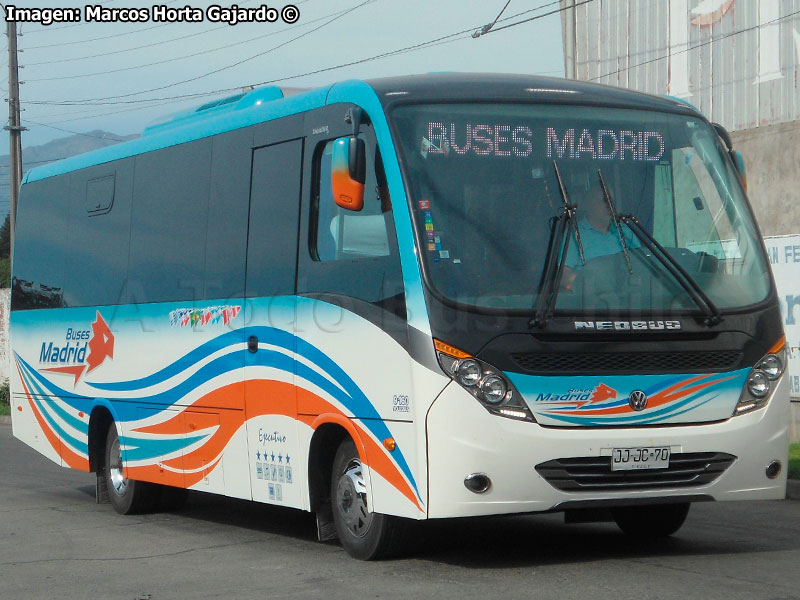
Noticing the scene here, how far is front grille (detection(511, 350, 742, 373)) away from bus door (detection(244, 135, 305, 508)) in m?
2.11

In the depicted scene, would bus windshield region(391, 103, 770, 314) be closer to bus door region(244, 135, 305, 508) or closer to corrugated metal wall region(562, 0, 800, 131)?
bus door region(244, 135, 305, 508)

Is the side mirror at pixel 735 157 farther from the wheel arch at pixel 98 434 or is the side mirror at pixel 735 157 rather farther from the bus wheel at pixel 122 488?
the wheel arch at pixel 98 434

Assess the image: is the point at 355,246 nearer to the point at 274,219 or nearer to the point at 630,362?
the point at 274,219

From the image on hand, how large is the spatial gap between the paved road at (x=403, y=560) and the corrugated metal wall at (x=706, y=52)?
827cm

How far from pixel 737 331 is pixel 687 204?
3.10ft

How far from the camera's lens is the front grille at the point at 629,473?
836 cm

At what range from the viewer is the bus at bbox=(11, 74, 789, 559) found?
833 centimetres

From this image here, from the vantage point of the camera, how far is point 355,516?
9242 millimetres

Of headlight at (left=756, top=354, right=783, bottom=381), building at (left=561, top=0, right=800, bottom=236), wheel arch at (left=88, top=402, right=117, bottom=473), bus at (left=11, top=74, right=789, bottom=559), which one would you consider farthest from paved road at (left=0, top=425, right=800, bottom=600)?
building at (left=561, top=0, right=800, bottom=236)

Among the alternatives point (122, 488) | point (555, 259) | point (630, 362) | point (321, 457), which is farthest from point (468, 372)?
point (122, 488)

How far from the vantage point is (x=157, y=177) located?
12602mm

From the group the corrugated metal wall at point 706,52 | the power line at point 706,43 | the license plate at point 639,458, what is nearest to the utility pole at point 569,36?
the corrugated metal wall at point 706,52

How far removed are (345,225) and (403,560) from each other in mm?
2222

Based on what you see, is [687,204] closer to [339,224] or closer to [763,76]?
[339,224]
